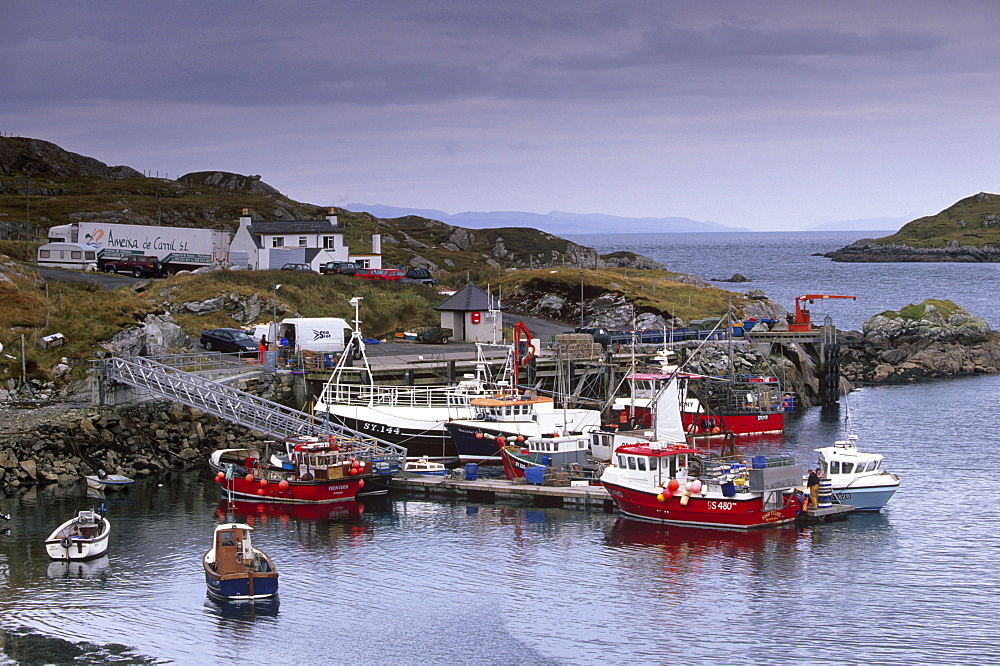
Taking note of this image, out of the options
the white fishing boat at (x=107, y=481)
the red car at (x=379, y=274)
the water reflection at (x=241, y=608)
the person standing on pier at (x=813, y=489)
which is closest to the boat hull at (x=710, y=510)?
the person standing on pier at (x=813, y=489)

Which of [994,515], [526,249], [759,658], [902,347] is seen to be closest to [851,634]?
[759,658]

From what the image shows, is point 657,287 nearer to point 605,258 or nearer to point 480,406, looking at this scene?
point 480,406

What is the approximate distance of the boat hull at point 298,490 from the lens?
50000 mm

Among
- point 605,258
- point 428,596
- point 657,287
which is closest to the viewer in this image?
point 428,596

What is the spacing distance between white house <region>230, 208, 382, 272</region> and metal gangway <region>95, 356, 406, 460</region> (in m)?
40.5

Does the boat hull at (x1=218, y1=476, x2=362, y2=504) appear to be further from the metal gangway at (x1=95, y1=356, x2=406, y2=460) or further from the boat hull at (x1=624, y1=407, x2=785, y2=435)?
the boat hull at (x1=624, y1=407, x2=785, y2=435)

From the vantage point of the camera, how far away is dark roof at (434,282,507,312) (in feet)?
260

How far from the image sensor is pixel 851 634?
35188 mm

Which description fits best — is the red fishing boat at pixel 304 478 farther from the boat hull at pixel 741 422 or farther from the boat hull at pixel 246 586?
the boat hull at pixel 741 422

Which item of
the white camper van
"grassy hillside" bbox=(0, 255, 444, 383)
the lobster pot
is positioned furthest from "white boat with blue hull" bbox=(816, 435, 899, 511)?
"grassy hillside" bbox=(0, 255, 444, 383)

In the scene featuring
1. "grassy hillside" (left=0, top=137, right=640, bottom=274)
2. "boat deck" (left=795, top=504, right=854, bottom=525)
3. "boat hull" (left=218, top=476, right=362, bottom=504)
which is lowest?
"boat deck" (left=795, top=504, right=854, bottom=525)

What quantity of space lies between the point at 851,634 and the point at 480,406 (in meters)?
27.9

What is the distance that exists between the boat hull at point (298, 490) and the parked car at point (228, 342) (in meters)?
19.7

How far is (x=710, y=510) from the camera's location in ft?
152
